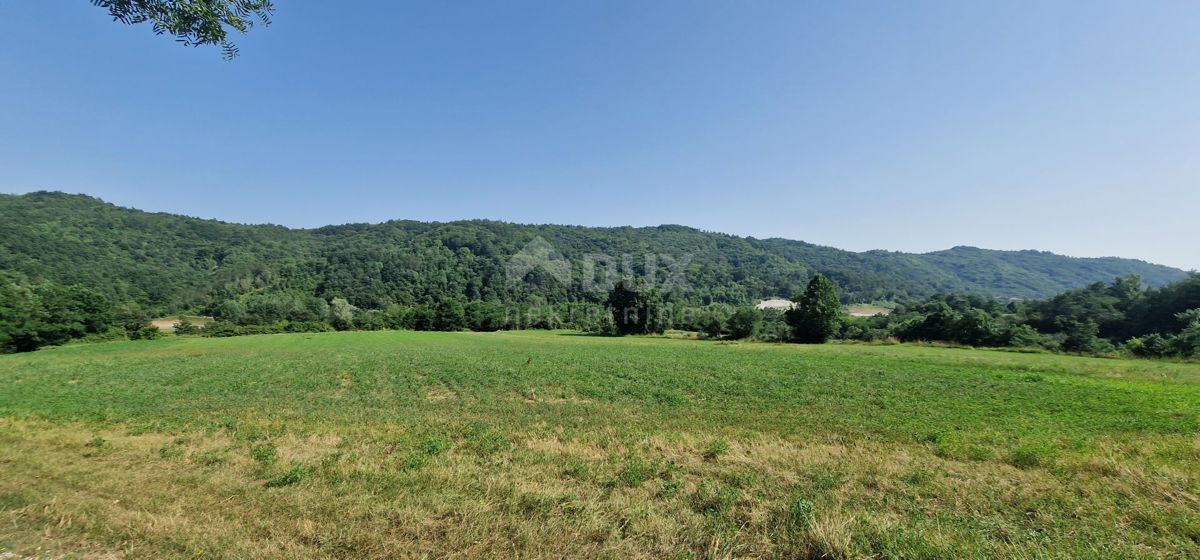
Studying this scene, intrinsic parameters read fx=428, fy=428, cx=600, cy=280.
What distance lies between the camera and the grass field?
4438 millimetres

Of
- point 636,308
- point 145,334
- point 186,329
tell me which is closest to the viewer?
point 145,334

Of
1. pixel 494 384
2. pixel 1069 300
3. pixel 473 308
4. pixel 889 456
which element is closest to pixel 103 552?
pixel 889 456

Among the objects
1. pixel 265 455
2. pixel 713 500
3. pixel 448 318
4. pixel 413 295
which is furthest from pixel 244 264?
pixel 713 500

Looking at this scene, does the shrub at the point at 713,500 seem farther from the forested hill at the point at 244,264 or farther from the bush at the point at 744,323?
the forested hill at the point at 244,264

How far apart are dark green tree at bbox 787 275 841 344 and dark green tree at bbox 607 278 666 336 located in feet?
76.0

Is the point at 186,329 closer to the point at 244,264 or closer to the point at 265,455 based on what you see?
the point at 244,264

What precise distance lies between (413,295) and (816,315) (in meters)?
124

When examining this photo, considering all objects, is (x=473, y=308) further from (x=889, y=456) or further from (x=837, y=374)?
(x=889, y=456)

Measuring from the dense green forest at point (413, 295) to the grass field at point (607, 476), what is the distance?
4932cm

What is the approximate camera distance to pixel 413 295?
5595 inches

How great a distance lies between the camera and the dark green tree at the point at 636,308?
7481cm

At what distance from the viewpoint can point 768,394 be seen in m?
17.8

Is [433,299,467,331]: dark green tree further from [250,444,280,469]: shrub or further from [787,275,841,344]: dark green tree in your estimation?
[250,444,280,469]: shrub

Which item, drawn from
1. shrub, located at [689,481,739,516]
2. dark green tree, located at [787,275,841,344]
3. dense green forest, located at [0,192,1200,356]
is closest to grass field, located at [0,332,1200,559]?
shrub, located at [689,481,739,516]
